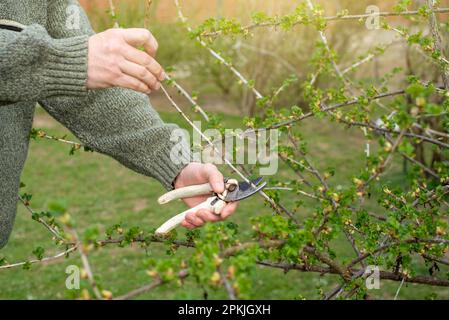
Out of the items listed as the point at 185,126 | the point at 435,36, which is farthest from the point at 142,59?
the point at 185,126

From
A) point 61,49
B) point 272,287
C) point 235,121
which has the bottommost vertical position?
point 272,287

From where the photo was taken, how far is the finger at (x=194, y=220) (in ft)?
5.82

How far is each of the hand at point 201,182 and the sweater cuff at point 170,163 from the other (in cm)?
2

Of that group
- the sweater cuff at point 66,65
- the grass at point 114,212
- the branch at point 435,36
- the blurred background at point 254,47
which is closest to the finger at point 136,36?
the sweater cuff at point 66,65

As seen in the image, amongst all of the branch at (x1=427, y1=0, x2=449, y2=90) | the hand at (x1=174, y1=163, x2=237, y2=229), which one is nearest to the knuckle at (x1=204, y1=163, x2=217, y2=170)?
the hand at (x1=174, y1=163, x2=237, y2=229)

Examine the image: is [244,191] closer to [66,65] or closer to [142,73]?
[142,73]

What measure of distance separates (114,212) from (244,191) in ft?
14.8

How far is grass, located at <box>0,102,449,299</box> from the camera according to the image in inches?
181

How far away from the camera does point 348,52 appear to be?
8656 mm

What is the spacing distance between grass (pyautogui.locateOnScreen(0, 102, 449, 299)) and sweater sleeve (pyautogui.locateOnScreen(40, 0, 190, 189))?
3.50 feet

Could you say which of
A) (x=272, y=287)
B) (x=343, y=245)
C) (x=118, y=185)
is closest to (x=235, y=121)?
(x=118, y=185)
